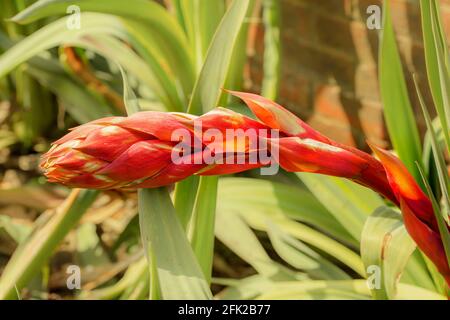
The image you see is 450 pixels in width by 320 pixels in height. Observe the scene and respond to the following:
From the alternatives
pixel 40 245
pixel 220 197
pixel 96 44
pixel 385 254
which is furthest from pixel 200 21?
pixel 385 254

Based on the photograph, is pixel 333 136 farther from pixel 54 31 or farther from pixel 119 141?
pixel 119 141

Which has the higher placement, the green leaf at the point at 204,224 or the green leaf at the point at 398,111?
the green leaf at the point at 398,111

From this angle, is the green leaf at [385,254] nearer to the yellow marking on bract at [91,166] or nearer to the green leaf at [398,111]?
the green leaf at [398,111]

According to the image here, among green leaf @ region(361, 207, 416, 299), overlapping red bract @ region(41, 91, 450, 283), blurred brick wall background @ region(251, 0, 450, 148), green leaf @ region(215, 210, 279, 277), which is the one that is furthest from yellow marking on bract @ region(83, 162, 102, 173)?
blurred brick wall background @ region(251, 0, 450, 148)

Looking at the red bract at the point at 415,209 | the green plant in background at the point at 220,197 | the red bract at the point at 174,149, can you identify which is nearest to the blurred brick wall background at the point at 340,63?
the green plant in background at the point at 220,197

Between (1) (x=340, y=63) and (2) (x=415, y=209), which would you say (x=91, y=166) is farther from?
(1) (x=340, y=63)

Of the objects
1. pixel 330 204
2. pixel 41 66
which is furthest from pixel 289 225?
pixel 41 66

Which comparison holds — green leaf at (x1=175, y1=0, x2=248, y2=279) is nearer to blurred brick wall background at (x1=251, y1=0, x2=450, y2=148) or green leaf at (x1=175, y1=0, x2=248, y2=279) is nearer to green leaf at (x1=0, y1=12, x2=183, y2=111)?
green leaf at (x1=0, y1=12, x2=183, y2=111)
